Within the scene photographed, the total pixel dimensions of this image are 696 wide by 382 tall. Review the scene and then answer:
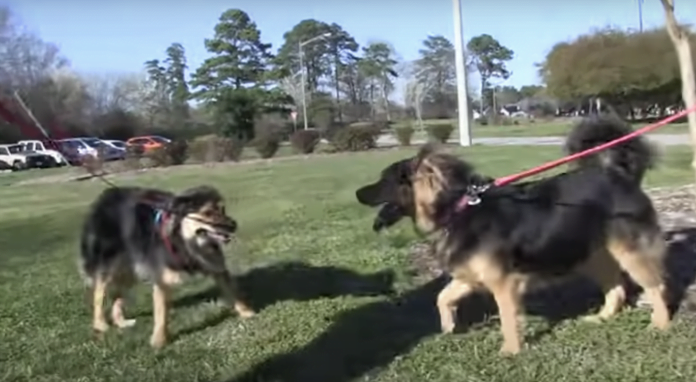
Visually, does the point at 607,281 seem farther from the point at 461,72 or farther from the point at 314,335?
the point at 461,72

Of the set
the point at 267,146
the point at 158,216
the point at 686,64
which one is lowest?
the point at 267,146

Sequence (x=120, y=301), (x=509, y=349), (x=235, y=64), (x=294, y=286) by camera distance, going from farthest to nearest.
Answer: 1. (x=235, y=64)
2. (x=294, y=286)
3. (x=120, y=301)
4. (x=509, y=349)

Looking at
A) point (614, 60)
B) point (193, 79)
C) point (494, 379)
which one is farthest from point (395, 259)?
point (193, 79)

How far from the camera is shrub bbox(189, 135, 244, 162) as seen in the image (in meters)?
33.7

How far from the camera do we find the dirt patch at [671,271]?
6492 millimetres

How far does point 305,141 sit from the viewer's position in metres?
36.8

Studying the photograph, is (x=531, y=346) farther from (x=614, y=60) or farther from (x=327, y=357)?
(x=614, y=60)

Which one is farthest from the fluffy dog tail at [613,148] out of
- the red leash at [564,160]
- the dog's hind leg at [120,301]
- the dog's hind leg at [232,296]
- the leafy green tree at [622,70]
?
the leafy green tree at [622,70]

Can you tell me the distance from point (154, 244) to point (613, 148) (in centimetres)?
345

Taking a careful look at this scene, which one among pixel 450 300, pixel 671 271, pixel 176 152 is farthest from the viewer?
pixel 176 152

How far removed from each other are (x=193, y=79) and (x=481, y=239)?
221ft

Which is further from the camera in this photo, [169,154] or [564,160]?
[169,154]

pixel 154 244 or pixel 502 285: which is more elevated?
pixel 154 244

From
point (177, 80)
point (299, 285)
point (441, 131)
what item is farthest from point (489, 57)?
Answer: point (299, 285)
